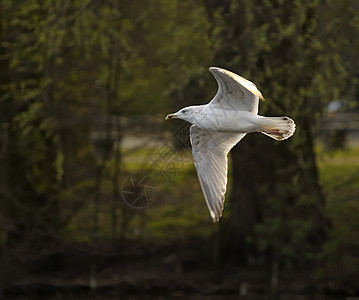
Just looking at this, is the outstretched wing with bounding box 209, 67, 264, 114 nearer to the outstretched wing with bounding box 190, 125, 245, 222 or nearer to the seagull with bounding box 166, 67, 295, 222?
the seagull with bounding box 166, 67, 295, 222

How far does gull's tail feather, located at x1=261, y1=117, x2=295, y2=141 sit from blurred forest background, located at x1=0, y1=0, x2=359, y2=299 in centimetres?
187

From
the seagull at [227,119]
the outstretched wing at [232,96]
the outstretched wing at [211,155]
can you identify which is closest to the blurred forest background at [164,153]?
the outstretched wing at [211,155]

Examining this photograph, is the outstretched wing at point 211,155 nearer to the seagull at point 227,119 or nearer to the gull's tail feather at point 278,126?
the seagull at point 227,119

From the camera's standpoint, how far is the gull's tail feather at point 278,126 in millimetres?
4797

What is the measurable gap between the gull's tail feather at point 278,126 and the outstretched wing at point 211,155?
643 millimetres

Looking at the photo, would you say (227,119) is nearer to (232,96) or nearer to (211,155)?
(232,96)

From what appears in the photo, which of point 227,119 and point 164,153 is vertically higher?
point 227,119

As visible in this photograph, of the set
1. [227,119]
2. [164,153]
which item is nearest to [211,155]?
[227,119]

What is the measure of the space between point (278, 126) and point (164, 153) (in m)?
2.43

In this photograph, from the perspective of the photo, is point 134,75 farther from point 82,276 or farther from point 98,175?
point 82,276

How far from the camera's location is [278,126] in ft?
15.9

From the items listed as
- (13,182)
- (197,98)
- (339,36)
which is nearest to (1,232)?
(13,182)

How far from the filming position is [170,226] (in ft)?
28.9

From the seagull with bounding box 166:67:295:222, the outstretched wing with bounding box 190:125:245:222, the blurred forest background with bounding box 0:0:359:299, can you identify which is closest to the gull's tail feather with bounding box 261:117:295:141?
the seagull with bounding box 166:67:295:222
